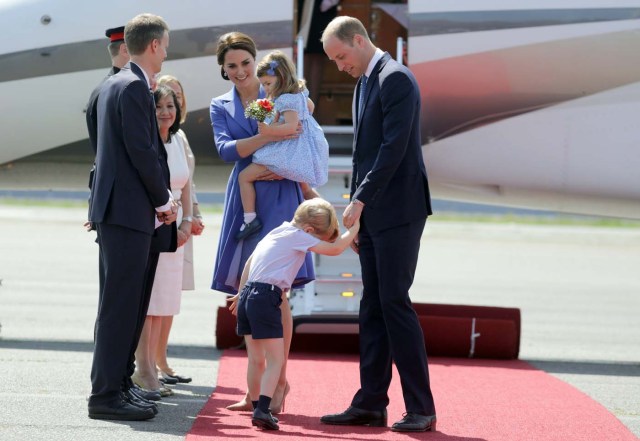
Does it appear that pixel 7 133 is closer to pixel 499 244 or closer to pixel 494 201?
pixel 494 201

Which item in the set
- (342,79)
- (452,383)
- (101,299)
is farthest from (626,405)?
(342,79)

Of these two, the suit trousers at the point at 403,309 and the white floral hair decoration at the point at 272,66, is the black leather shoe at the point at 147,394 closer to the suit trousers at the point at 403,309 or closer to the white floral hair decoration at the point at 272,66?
the suit trousers at the point at 403,309

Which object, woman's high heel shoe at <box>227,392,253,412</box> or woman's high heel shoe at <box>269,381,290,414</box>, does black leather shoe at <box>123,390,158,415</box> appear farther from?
woman's high heel shoe at <box>269,381,290,414</box>

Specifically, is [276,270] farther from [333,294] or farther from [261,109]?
[333,294]

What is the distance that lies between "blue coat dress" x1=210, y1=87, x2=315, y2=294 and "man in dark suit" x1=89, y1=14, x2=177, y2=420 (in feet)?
1.68

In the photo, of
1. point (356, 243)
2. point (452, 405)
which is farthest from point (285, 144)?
point (452, 405)

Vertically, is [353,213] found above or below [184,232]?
above

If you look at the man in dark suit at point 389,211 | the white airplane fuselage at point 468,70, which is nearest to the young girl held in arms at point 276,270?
the man in dark suit at point 389,211

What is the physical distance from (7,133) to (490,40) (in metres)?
3.50

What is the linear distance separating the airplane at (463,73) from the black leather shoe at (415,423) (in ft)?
9.38

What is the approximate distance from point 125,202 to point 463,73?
12.0ft

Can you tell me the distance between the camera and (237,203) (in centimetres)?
629

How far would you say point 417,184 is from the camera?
227 inches

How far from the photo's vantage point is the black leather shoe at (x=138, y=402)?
5.88 meters
